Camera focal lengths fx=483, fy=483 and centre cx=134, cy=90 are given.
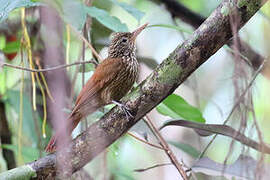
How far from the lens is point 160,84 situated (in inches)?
74.3

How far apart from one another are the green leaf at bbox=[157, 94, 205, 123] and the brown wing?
1.35 ft

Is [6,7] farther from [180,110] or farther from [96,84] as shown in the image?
[180,110]

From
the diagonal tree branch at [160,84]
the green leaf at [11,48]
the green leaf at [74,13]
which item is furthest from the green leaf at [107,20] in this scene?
the green leaf at [11,48]

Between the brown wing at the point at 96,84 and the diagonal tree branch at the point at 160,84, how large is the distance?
573 millimetres

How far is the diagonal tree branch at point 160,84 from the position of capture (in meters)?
1.77

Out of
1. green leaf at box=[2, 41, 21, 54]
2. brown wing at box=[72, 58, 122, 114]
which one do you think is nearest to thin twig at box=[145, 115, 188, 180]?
brown wing at box=[72, 58, 122, 114]

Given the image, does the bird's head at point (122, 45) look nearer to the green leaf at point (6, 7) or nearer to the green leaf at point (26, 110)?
the green leaf at point (26, 110)

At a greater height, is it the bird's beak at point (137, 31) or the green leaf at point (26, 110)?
the bird's beak at point (137, 31)

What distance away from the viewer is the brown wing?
8.74 feet

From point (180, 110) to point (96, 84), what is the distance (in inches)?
21.2

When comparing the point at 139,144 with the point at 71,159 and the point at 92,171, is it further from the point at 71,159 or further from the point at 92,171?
the point at 71,159

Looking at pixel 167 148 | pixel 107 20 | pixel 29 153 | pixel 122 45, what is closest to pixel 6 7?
pixel 107 20

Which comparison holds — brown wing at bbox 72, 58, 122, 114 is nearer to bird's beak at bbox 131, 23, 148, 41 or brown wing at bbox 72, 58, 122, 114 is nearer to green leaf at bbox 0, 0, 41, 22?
bird's beak at bbox 131, 23, 148, 41

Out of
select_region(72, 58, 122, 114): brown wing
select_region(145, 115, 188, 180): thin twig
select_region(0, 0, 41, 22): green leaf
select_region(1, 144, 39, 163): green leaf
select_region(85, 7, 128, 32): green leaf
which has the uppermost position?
select_region(85, 7, 128, 32): green leaf
